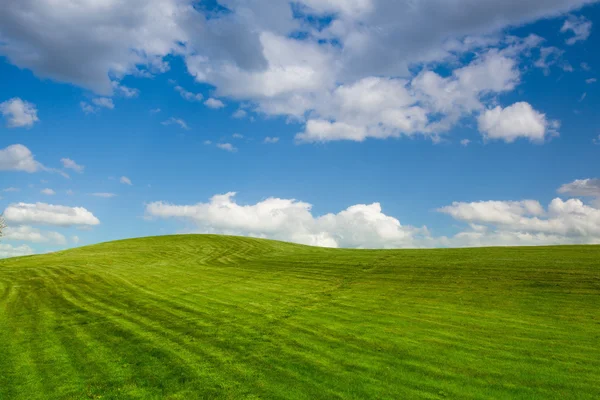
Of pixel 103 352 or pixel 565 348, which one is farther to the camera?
pixel 103 352

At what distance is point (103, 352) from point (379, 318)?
1807 centimetres

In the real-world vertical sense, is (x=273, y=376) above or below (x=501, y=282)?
below

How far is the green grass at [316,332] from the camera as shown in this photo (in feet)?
59.7

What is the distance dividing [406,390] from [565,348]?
10866 mm

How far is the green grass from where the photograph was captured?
59.7 feet

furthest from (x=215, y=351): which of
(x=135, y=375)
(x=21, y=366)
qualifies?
(x=21, y=366)

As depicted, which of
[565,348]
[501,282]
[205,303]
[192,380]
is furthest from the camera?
[501,282]

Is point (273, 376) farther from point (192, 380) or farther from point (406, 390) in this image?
point (406, 390)

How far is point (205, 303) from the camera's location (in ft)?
116

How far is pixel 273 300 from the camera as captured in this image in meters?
35.8

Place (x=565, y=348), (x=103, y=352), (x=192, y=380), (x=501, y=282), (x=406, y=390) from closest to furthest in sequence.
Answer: (x=406, y=390) < (x=192, y=380) < (x=565, y=348) < (x=103, y=352) < (x=501, y=282)

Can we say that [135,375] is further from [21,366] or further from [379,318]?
[379,318]

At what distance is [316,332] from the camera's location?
25547 mm

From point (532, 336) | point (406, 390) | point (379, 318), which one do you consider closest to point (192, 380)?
point (406, 390)
